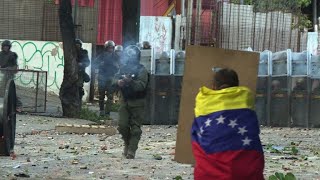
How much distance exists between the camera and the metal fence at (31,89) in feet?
51.8

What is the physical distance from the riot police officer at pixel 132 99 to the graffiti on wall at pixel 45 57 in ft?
41.2

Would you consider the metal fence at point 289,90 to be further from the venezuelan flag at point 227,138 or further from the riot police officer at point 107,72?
the venezuelan flag at point 227,138

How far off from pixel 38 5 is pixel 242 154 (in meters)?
19.4

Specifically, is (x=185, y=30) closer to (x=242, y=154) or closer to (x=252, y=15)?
(x=252, y=15)

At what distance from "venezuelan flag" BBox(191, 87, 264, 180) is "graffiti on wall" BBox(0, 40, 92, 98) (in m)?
17.4

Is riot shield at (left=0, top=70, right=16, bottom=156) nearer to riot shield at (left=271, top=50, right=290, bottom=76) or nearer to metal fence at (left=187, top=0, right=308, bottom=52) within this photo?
riot shield at (left=271, top=50, right=290, bottom=76)

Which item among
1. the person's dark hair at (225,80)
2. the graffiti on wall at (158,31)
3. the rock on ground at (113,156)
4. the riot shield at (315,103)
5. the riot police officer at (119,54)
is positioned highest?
the graffiti on wall at (158,31)

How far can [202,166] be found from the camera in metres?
4.51

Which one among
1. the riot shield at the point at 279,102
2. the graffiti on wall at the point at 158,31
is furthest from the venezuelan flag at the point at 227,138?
the graffiti on wall at the point at 158,31

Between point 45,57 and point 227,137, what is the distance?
720 inches

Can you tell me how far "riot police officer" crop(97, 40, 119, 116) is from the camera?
1627 centimetres

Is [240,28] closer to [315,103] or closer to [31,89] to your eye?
[315,103]

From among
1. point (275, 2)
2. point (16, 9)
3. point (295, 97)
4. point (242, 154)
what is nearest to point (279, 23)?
point (275, 2)

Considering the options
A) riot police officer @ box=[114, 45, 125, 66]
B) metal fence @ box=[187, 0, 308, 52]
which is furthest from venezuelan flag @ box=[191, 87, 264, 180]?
metal fence @ box=[187, 0, 308, 52]
